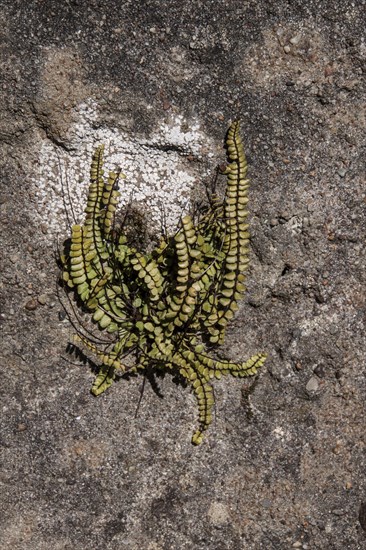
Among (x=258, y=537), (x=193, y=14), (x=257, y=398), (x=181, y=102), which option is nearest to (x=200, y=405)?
(x=257, y=398)

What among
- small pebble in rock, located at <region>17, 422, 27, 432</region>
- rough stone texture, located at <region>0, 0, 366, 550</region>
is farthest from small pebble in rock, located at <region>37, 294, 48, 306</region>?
small pebble in rock, located at <region>17, 422, 27, 432</region>

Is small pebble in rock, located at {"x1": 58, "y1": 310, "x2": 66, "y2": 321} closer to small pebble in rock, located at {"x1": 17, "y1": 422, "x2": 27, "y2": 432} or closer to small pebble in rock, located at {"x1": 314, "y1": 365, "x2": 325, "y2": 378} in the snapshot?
small pebble in rock, located at {"x1": 17, "y1": 422, "x2": 27, "y2": 432}

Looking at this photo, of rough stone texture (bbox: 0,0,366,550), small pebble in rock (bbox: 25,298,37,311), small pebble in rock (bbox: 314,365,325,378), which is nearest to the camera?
rough stone texture (bbox: 0,0,366,550)

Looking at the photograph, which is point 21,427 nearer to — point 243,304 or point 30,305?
point 30,305

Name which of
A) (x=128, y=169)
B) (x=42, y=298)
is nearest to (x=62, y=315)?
(x=42, y=298)

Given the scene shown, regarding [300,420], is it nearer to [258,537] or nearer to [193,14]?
[258,537]

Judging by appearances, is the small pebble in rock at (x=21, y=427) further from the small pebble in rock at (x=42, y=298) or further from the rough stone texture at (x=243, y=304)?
the small pebble in rock at (x=42, y=298)

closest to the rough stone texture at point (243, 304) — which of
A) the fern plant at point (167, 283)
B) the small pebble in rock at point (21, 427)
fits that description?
the small pebble in rock at point (21, 427)
